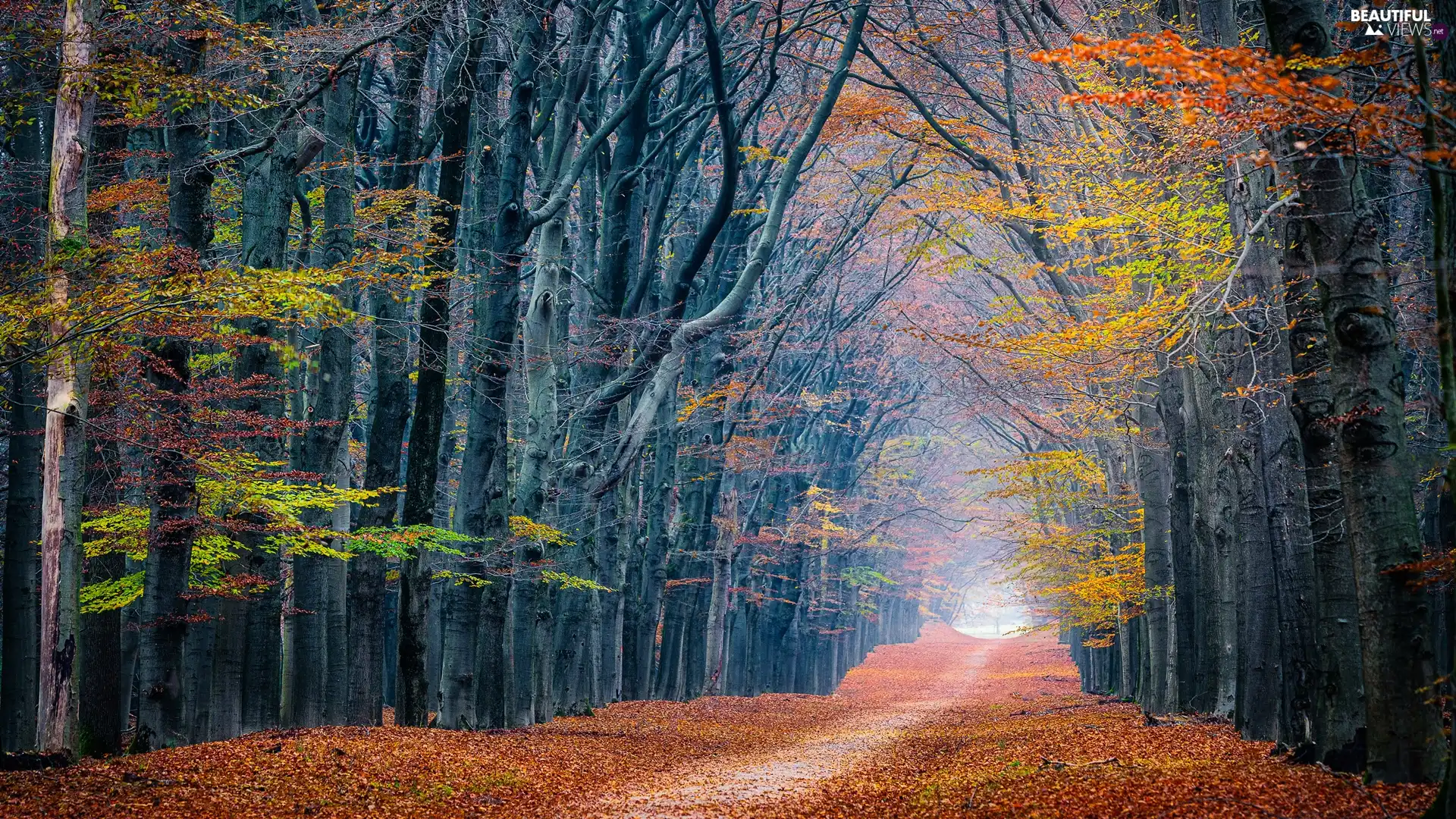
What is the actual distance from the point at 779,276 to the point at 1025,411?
7.66m

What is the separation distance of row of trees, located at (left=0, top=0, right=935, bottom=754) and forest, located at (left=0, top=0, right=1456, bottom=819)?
0.10m

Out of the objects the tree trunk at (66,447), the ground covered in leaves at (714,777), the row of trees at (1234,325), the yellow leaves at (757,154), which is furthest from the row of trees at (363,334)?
the row of trees at (1234,325)

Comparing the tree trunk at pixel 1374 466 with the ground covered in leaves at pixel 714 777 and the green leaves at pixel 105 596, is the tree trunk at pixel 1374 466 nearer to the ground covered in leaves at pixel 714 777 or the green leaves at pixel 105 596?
the ground covered in leaves at pixel 714 777

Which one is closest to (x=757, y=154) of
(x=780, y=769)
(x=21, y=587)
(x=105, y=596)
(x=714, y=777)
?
(x=780, y=769)

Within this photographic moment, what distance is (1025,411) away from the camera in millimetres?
28250

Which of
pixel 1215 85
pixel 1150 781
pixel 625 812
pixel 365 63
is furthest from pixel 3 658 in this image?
pixel 1215 85

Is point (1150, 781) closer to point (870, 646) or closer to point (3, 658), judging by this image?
point (3, 658)

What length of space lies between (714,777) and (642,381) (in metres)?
7.06

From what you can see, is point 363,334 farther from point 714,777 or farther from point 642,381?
point 714,777

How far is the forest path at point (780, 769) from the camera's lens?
1088 cm

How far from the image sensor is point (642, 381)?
60.0ft

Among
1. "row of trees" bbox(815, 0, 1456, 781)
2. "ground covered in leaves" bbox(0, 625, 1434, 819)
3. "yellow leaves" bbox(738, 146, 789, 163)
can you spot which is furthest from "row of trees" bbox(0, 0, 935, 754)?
"row of trees" bbox(815, 0, 1456, 781)

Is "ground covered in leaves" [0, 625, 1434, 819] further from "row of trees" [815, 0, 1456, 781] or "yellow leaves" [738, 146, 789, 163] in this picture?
"yellow leaves" [738, 146, 789, 163]

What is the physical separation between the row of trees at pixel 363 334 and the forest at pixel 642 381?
95 millimetres
